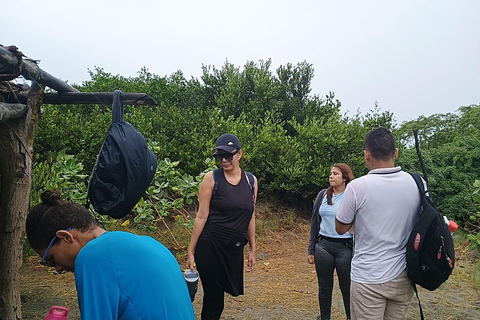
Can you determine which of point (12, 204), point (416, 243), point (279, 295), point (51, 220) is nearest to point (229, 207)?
point (416, 243)

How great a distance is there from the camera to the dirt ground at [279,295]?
14.7 feet

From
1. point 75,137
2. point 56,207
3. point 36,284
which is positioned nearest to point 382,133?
point 56,207

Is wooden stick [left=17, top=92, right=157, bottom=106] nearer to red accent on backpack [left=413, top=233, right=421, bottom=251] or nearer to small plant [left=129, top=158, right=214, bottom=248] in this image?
red accent on backpack [left=413, top=233, right=421, bottom=251]

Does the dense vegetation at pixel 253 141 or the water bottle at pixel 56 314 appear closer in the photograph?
the water bottle at pixel 56 314

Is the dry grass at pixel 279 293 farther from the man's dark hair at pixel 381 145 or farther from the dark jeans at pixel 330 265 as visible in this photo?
the man's dark hair at pixel 381 145

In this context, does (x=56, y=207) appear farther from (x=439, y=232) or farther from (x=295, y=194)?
(x=295, y=194)

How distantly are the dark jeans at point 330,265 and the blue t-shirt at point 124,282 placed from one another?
8.16 ft

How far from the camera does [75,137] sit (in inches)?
313

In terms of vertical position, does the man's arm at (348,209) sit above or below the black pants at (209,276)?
above

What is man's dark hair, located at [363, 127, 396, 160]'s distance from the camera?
2.46 meters

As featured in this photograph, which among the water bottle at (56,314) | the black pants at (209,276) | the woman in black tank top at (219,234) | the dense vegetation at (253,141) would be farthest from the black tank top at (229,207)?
the dense vegetation at (253,141)

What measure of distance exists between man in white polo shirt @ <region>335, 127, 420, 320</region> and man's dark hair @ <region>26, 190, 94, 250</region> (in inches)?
65.7

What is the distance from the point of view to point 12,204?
8.71 ft

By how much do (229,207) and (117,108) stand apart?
123 centimetres
